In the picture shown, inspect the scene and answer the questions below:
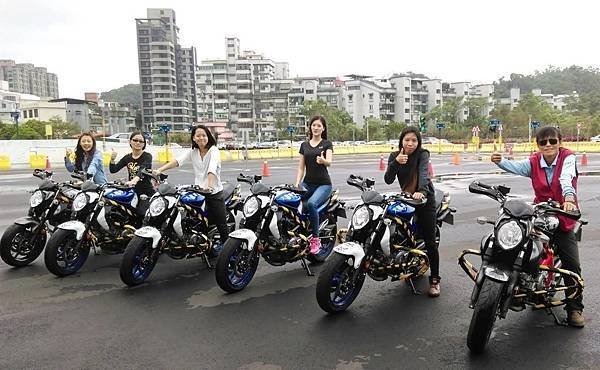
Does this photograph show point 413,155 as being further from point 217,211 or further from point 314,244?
point 217,211

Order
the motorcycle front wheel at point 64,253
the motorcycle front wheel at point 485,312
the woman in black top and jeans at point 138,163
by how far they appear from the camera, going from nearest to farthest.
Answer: the motorcycle front wheel at point 485,312, the motorcycle front wheel at point 64,253, the woman in black top and jeans at point 138,163

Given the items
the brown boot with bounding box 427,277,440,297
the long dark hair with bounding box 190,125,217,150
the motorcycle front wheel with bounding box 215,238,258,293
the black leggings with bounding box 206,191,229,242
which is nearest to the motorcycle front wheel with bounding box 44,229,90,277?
the black leggings with bounding box 206,191,229,242

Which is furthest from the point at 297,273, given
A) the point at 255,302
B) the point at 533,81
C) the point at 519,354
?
the point at 533,81

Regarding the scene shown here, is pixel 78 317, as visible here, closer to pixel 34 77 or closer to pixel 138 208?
pixel 138 208

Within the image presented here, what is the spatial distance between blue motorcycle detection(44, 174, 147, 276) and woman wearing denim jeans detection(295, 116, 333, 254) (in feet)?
7.11

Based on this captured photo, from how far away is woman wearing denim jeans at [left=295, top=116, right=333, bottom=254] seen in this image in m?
5.97

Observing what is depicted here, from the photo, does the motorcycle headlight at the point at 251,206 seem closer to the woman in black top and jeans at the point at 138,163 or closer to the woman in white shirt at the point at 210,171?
the woman in white shirt at the point at 210,171

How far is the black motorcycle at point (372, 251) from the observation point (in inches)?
170

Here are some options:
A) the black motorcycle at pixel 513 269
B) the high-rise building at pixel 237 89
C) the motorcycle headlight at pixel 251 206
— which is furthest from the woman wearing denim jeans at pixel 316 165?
the high-rise building at pixel 237 89

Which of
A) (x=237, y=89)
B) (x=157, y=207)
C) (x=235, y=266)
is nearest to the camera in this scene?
(x=235, y=266)

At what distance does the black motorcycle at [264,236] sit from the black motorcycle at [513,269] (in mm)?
2148

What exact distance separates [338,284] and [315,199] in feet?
5.28

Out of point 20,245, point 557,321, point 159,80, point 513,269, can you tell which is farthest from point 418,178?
point 159,80

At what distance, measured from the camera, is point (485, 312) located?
3.52 metres
